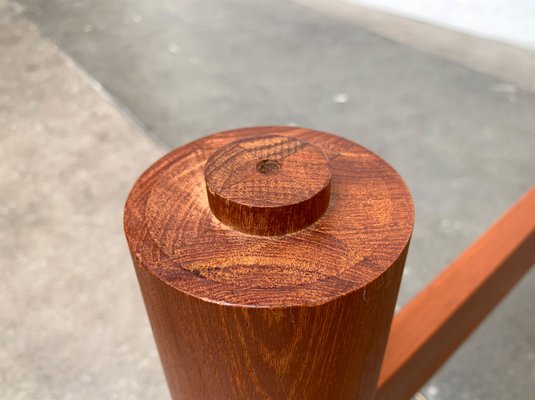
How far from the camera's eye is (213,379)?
0.38 meters

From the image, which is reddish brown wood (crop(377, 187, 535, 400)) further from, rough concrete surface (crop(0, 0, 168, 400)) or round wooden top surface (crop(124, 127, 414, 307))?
rough concrete surface (crop(0, 0, 168, 400))

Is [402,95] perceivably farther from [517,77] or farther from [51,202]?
[51,202]

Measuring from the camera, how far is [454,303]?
70cm

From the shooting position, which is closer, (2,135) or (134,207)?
(134,207)

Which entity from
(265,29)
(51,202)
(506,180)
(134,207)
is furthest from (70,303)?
(265,29)

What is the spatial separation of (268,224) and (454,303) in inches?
17.9

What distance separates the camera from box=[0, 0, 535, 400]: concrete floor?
3.57 feet

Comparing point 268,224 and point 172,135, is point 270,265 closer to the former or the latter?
point 268,224

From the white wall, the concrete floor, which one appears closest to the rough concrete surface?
the concrete floor

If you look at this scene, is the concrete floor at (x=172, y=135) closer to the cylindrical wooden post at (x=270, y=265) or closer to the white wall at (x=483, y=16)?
the white wall at (x=483, y=16)

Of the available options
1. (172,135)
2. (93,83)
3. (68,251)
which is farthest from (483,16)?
(68,251)

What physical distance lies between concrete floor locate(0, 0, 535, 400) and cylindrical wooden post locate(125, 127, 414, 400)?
28.1 inches

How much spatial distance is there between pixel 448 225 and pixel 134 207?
48.7 inches

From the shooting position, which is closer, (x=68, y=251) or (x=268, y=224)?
(x=268, y=224)
